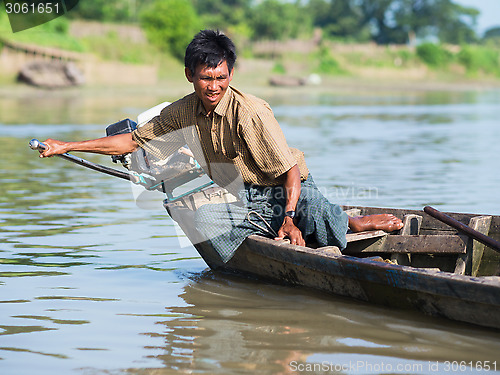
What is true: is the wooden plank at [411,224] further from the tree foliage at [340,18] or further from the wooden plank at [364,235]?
the tree foliage at [340,18]

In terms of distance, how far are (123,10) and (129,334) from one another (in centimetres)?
4066

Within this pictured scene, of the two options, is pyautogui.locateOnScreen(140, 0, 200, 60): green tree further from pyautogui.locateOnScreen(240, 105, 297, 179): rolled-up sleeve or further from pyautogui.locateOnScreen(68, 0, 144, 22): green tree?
pyautogui.locateOnScreen(240, 105, 297, 179): rolled-up sleeve

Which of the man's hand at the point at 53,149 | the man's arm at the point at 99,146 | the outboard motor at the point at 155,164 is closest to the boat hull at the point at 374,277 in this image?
the outboard motor at the point at 155,164

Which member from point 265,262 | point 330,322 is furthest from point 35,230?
point 330,322

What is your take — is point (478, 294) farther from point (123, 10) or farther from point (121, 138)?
point (123, 10)

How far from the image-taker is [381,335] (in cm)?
376

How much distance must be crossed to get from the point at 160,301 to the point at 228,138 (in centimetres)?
103

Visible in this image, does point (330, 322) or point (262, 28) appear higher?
point (262, 28)

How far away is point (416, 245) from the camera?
15.0 ft

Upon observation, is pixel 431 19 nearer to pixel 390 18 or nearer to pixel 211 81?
pixel 390 18

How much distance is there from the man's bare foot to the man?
271 millimetres

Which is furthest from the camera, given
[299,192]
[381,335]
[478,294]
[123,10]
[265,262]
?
[123,10]

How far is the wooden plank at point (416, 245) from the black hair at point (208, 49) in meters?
1.52

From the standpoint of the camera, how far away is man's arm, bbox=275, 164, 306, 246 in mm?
4262
